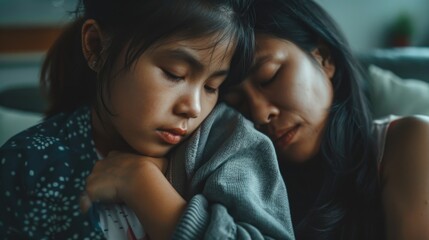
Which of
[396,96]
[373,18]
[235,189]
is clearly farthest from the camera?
[373,18]

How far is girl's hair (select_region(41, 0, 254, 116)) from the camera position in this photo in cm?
81

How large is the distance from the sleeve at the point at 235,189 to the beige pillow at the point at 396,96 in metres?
0.74

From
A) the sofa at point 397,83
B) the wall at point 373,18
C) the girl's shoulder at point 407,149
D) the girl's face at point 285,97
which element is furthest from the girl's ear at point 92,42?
the wall at point 373,18

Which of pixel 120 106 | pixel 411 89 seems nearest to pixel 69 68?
pixel 120 106

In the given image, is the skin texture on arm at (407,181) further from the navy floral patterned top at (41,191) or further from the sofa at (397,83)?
the navy floral patterned top at (41,191)

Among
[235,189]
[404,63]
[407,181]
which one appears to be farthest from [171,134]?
[404,63]

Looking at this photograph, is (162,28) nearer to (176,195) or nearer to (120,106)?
(120,106)

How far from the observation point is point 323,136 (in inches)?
40.1

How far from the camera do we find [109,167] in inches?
34.2

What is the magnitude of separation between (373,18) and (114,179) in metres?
2.68

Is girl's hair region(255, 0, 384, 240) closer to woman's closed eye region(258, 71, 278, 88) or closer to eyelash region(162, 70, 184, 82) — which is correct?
woman's closed eye region(258, 71, 278, 88)

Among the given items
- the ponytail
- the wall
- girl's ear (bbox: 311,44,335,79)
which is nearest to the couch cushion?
girl's ear (bbox: 311,44,335,79)

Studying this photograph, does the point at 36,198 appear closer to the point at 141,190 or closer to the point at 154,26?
the point at 141,190

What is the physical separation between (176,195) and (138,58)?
0.24 metres
